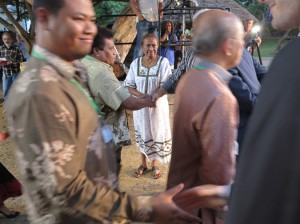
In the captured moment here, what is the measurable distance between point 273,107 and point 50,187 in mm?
792

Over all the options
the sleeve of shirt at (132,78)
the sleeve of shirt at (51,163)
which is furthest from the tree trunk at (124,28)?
the sleeve of shirt at (51,163)

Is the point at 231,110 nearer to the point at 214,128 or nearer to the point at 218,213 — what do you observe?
the point at 214,128

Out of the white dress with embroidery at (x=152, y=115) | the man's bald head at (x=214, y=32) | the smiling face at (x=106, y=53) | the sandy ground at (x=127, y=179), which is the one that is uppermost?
the man's bald head at (x=214, y=32)

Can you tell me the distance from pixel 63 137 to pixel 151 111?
3.15 metres

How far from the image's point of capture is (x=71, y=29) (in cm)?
131

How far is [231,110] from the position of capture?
5.58ft

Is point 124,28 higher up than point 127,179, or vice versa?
point 124,28

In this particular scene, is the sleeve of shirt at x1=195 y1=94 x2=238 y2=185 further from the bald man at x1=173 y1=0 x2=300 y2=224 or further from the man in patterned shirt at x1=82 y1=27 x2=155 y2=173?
the man in patterned shirt at x1=82 y1=27 x2=155 y2=173

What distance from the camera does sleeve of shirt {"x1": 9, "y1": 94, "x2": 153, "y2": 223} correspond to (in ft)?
3.72

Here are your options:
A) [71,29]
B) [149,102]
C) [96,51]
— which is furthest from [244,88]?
[71,29]

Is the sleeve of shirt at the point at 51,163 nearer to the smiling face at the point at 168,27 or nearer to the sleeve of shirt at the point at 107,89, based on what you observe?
the sleeve of shirt at the point at 107,89

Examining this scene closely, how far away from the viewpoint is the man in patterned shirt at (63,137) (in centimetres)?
115

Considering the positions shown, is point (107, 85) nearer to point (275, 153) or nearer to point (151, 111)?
point (151, 111)

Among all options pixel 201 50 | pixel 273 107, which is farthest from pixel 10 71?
pixel 273 107
